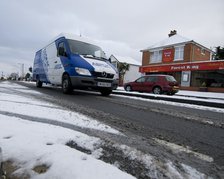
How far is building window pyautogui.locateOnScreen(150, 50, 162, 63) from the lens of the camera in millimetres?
34938

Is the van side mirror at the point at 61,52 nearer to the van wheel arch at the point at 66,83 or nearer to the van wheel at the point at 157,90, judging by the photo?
the van wheel arch at the point at 66,83

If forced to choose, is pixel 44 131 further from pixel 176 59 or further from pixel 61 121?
pixel 176 59

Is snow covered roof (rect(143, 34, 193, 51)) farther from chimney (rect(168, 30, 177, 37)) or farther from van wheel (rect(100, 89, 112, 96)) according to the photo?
van wheel (rect(100, 89, 112, 96))

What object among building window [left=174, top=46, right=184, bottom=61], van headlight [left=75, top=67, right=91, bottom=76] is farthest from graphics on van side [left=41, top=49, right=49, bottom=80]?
building window [left=174, top=46, right=184, bottom=61]

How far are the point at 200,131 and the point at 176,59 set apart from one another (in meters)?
30.1

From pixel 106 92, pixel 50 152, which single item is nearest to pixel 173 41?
pixel 106 92

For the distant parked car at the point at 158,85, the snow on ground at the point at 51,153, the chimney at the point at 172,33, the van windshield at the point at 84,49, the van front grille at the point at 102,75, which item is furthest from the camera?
the chimney at the point at 172,33

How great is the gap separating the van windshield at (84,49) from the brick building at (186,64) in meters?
20.3

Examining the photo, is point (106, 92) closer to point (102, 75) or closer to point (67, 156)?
point (102, 75)

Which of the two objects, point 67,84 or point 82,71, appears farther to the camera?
point 67,84

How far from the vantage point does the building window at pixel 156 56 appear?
115 ft

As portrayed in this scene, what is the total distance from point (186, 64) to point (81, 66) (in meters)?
24.0

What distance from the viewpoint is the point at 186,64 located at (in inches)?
1184

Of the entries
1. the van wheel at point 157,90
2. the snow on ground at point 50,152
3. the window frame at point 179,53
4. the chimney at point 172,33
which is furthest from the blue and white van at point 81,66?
the chimney at point 172,33
